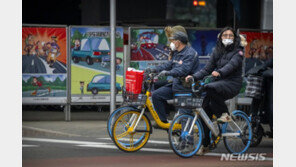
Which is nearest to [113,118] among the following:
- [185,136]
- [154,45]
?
[185,136]

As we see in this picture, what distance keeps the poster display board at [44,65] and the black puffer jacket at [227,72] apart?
17.7 feet

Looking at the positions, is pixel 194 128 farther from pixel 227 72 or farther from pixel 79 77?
pixel 79 77

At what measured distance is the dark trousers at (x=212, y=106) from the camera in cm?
873

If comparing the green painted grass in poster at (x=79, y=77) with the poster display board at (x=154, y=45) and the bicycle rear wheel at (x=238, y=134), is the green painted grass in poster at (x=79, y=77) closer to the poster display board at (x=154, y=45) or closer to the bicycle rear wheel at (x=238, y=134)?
the poster display board at (x=154, y=45)

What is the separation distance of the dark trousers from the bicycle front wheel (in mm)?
834

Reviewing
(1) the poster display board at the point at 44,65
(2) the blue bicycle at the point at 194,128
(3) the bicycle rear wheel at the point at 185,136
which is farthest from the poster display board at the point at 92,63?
(3) the bicycle rear wheel at the point at 185,136

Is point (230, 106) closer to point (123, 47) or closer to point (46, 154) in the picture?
point (123, 47)

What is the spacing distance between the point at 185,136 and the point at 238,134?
2.81 ft

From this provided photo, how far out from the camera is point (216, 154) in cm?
912

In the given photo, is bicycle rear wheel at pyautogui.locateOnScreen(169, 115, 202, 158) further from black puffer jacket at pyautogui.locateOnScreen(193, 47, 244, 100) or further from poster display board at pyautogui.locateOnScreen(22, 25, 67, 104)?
poster display board at pyautogui.locateOnScreen(22, 25, 67, 104)

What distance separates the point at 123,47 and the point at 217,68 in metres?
4.99
